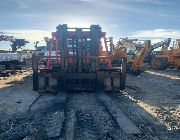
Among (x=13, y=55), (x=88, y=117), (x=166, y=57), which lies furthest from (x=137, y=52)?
(x=88, y=117)

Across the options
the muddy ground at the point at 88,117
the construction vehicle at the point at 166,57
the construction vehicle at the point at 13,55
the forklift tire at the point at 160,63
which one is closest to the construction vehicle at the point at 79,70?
the muddy ground at the point at 88,117

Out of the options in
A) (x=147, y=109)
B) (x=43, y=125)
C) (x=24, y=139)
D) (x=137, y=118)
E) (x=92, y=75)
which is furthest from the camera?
(x=92, y=75)

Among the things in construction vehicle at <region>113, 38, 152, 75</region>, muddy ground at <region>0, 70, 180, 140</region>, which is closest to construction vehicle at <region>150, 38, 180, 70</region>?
construction vehicle at <region>113, 38, 152, 75</region>

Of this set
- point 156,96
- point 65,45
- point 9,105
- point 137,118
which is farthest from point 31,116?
point 156,96

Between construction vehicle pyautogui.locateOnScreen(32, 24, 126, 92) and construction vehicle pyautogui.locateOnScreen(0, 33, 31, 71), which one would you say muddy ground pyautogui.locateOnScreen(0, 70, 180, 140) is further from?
construction vehicle pyautogui.locateOnScreen(0, 33, 31, 71)

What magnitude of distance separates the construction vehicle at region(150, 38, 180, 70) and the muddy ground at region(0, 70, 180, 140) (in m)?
16.0

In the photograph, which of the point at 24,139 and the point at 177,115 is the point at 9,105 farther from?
the point at 177,115

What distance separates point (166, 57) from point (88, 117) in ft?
72.2

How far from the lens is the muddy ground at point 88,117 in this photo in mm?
6586

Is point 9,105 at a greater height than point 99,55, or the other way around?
point 99,55

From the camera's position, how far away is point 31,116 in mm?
8234

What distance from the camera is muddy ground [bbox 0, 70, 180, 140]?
659cm

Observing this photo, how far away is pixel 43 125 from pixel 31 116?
1130 mm

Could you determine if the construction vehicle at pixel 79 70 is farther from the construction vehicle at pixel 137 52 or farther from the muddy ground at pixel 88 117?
the construction vehicle at pixel 137 52
